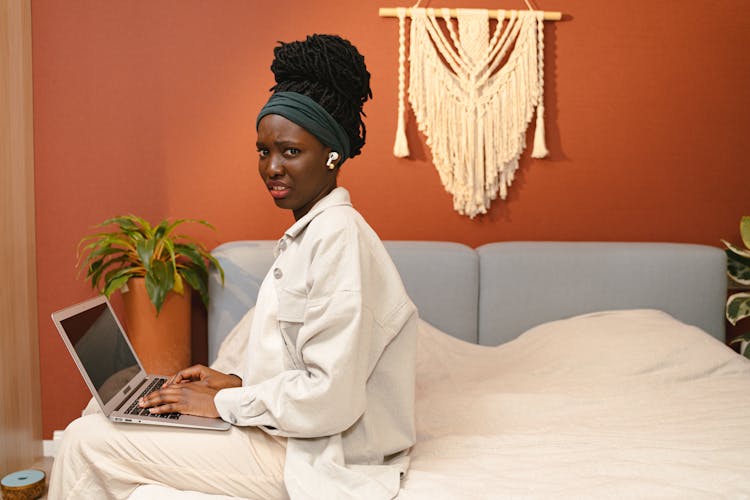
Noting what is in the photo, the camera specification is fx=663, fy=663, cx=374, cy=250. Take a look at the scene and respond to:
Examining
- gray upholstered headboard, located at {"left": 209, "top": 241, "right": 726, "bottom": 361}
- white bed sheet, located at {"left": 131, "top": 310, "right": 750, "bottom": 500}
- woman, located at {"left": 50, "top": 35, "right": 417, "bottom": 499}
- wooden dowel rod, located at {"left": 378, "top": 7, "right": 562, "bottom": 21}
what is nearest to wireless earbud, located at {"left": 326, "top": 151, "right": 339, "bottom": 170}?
woman, located at {"left": 50, "top": 35, "right": 417, "bottom": 499}

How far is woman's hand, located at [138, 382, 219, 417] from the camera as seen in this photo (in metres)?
1.20

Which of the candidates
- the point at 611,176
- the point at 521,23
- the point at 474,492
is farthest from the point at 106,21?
the point at 474,492

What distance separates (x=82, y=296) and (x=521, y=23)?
1999 mm

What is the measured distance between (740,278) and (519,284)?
82 cm

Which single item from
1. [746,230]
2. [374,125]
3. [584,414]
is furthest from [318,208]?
[746,230]

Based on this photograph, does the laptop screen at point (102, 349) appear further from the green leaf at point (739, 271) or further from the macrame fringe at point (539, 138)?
the green leaf at point (739, 271)

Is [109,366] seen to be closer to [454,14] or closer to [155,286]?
[155,286]

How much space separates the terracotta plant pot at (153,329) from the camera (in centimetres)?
227

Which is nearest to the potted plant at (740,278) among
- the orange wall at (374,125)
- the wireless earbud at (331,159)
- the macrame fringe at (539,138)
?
the orange wall at (374,125)

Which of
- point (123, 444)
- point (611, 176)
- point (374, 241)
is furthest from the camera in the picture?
point (611, 176)

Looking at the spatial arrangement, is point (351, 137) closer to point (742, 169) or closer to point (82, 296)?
point (82, 296)

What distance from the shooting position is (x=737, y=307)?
2.35 m

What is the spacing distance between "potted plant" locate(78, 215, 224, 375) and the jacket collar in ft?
3.42

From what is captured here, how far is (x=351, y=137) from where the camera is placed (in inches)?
54.4
